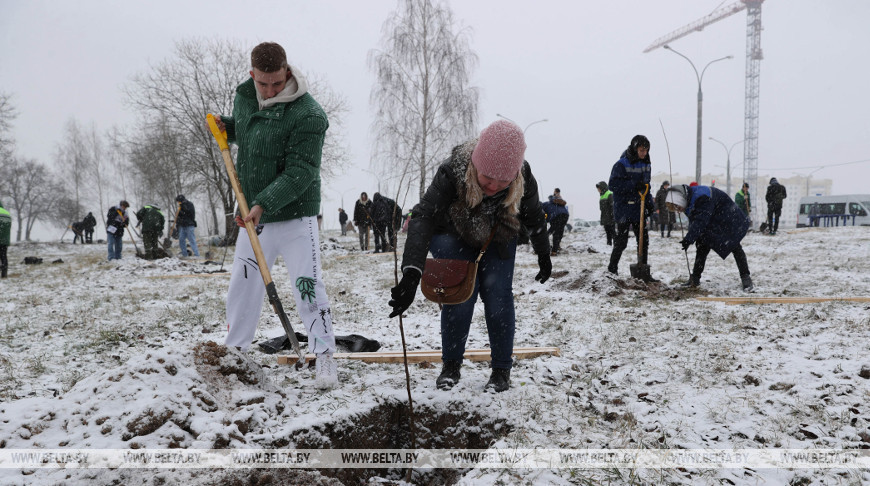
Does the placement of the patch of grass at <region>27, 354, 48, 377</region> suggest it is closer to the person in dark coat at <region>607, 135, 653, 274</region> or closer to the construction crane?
the person in dark coat at <region>607, 135, 653, 274</region>

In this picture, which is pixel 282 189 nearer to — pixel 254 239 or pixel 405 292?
pixel 254 239

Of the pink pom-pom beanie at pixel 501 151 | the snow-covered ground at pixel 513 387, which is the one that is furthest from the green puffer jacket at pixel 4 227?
the pink pom-pom beanie at pixel 501 151

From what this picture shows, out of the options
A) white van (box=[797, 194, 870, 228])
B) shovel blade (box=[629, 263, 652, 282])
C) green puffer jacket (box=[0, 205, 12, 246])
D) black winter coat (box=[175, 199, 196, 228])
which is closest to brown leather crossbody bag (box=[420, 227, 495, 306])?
shovel blade (box=[629, 263, 652, 282])

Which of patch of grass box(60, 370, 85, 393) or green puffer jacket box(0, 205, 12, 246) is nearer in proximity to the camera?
patch of grass box(60, 370, 85, 393)

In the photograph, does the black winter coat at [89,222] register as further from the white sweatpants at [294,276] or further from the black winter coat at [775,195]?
the black winter coat at [775,195]

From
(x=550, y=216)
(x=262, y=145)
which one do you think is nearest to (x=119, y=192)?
(x=550, y=216)

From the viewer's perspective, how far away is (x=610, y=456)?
200 cm

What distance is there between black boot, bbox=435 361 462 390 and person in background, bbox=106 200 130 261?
12.8 metres

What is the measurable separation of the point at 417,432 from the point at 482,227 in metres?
1.18

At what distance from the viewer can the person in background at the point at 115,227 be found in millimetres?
12180

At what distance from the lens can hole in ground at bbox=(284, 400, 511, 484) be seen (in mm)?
2184

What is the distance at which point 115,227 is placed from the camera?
12305mm

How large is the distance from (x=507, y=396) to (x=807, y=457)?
53.9 inches

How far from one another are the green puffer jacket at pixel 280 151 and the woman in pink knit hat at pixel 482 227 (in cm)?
72
